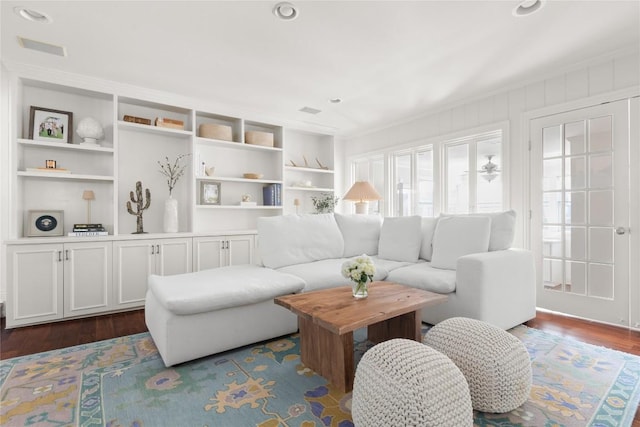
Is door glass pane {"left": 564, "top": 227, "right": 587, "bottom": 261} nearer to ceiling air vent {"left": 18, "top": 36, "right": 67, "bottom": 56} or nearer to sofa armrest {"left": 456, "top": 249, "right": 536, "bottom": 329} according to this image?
sofa armrest {"left": 456, "top": 249, "right": 536, "bottom": 329}

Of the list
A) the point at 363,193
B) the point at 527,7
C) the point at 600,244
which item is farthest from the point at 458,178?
the point at 527,7

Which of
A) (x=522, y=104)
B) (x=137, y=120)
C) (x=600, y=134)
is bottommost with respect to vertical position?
(x=600, y=134)

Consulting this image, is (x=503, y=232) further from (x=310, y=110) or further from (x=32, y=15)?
(x=32, y=15)

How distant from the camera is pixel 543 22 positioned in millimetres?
2381

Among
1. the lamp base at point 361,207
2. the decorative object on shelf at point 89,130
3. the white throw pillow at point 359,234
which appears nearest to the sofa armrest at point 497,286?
the white throw pillow at point 359,234

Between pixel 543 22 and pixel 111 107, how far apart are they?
418 centimetres

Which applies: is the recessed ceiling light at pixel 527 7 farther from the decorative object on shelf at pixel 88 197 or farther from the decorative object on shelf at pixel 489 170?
the decorative object on shelf at pixel 88 197

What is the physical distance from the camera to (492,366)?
1.55 m

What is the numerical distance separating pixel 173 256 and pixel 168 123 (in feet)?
5.14

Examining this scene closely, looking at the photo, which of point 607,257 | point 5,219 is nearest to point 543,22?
point 607,257

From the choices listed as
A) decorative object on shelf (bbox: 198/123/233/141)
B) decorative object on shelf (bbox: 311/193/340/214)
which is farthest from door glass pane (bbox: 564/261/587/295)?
decorative object on shelf (bbox: 198/123/233/141)

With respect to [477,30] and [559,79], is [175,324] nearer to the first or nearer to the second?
[477,30]

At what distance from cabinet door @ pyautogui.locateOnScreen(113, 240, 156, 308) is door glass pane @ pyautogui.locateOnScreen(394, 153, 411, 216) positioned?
3422 millimetres

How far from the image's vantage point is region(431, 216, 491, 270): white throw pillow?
2.96 m
